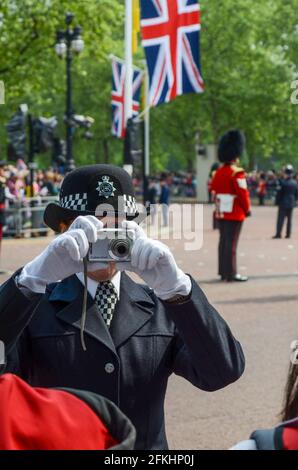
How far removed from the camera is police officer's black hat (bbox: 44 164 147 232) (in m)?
2.66

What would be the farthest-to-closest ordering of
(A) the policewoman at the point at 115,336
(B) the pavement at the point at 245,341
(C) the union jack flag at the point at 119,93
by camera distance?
(C) the union jack flag at the point at 119,93, (B) the pavement at the point at 245,341, (A) the policewoman at the point at 115,336

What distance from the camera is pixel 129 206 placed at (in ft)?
8.80

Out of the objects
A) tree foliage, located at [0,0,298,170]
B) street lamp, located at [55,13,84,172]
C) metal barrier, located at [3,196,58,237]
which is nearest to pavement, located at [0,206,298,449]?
metal barrier, located at [3,196,58,237]

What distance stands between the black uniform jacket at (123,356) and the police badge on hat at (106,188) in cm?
25

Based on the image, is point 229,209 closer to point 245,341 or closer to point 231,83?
point 245,341

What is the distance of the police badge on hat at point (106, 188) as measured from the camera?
2668 mm

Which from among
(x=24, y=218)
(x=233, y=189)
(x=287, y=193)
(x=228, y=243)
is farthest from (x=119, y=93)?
(x=228, y=243)

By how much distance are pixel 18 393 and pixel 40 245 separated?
1903 centimetres

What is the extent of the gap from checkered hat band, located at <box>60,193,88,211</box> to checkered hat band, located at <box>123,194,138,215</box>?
106 millimetres

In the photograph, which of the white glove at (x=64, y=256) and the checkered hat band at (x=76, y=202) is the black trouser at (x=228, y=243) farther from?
the white glove at (x=64, y=256)

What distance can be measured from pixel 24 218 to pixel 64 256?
2097 cm

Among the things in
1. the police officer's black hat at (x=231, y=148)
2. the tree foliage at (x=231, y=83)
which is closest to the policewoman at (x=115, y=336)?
the police officer's black hat at (x=231, y=148)

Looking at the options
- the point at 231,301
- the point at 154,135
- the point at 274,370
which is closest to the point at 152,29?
the point at 231,301
